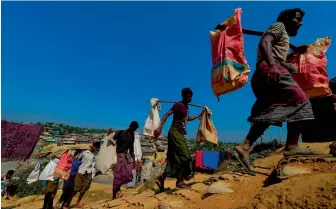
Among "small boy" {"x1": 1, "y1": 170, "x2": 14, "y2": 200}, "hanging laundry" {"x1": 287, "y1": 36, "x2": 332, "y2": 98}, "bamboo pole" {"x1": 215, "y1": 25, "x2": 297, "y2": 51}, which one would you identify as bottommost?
"small boy" {"x1": 1, "y1": 170, "x2": 14, "y2": 200}

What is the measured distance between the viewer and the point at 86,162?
5941 mm

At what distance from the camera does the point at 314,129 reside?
561 cm

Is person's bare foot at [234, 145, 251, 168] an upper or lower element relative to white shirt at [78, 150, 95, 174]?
upper

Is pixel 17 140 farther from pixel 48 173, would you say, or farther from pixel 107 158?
pixel 107 158

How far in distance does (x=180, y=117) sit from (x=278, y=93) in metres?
1.75

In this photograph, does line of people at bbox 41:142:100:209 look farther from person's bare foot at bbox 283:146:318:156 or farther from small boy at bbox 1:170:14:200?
small boy at bbox 1:170:14:200

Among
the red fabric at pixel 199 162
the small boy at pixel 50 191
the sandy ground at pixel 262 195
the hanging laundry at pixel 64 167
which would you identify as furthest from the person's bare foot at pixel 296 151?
the red fabric at pixel 199 162

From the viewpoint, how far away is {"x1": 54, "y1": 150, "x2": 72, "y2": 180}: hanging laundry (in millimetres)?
5895

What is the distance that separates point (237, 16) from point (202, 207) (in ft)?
7.04

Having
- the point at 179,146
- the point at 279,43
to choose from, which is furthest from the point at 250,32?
the point at 179,146

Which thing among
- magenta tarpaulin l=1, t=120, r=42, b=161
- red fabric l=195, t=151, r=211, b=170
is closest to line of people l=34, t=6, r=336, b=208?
red fabric l=195, t=151, r=211, b=170

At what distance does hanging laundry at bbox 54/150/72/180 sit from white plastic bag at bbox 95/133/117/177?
1.21 m

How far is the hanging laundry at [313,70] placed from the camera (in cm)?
308

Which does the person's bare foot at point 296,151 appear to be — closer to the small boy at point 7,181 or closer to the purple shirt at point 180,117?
the purple shirt at point 180,117
